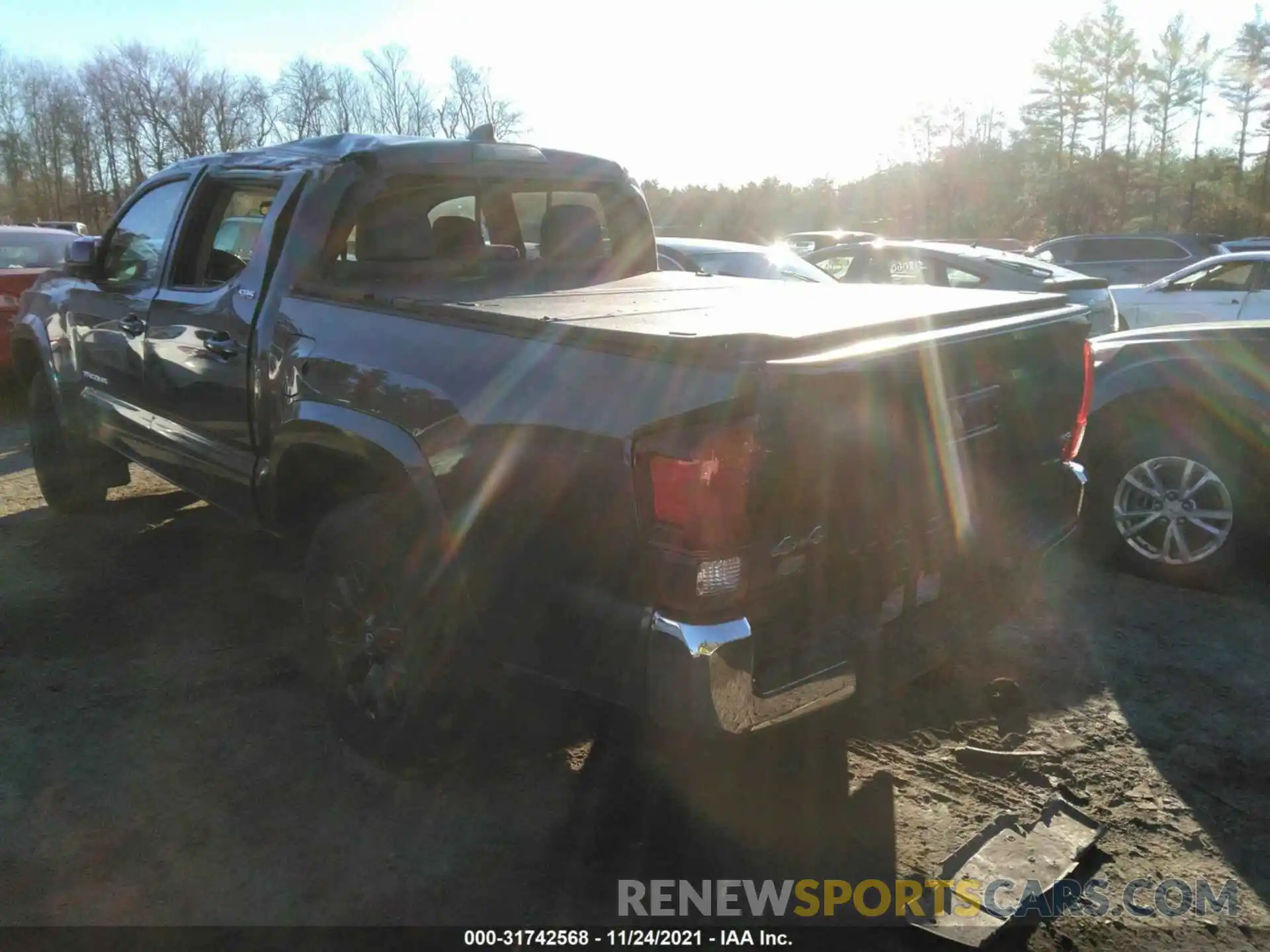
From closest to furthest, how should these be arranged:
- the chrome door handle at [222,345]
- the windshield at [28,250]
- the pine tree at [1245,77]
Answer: the chrome door handle at [222,345]
the windshield at [28,250]
the pine tree at [1245,77]

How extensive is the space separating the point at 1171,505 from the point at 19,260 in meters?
10.5

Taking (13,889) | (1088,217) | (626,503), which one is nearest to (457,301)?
(626,503)

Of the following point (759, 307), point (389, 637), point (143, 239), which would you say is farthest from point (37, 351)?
point (759, 307)

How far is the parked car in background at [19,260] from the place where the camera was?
8.95 m

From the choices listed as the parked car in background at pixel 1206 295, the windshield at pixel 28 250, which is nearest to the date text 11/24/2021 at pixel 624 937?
the windshield at pixel 28 250

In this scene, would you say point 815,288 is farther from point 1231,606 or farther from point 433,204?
point 1231,606

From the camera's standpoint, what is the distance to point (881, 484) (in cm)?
258

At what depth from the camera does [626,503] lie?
2.35 metres

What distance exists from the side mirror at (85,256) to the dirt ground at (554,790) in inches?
69.2

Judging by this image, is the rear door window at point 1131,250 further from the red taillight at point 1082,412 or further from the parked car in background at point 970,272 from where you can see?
the red taillight at point 1082,412

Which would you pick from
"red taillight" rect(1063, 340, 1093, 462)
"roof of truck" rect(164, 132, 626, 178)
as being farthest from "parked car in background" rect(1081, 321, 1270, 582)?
"roof of truck" rect(164, 132, 626, 178)

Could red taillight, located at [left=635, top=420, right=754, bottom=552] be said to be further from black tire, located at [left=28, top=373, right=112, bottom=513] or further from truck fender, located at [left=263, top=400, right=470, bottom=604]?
black tire, located at [left=28, top=373, right=112, bottom=513]

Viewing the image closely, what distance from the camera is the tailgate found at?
93.3 inches

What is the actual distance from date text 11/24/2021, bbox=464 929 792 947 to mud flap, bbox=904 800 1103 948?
1.34ft
